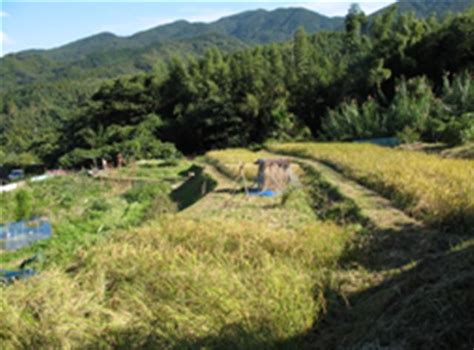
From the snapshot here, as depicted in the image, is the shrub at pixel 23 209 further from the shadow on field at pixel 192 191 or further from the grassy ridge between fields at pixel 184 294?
the grassy ridge between fields at pixel 184 294

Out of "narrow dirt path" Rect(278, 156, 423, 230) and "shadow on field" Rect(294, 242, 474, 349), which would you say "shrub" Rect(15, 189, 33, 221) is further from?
"shadow on field" Rect(294, 242, 474, 349)

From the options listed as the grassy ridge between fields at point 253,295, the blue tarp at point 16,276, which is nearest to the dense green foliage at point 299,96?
the grassy ridge between fields at point 253,295

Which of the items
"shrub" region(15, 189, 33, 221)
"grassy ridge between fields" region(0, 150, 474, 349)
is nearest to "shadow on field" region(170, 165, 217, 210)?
"shrub" region(15, 189, 33, 221)

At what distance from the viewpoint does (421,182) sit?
331 inches

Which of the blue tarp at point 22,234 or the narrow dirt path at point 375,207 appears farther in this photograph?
the blue tarp at point 22,234

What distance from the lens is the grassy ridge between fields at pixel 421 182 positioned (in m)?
6.59

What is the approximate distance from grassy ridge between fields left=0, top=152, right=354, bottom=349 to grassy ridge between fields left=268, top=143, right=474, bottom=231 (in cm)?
148

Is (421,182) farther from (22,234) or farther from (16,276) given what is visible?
(22,234)

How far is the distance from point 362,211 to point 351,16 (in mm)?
30099

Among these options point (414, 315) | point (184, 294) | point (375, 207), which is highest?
point (414, 315)

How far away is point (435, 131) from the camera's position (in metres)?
17.0

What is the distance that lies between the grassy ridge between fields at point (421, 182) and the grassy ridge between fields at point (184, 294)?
1483mm

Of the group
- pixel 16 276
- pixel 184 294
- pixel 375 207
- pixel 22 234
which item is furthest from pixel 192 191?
pixel 184 294

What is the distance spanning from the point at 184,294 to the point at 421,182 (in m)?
5.57
